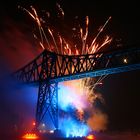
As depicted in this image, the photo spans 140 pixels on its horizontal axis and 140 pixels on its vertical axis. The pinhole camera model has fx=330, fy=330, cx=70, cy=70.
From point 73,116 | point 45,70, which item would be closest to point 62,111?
point 73,116

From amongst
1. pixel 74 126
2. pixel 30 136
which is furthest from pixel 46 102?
pixel 74 126

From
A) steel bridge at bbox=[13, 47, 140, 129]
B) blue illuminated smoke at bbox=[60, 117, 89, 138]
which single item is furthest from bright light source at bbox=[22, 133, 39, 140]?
blue illuminated smoke at bbox=[60, 117, 89, 138]

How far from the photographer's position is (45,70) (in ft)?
159

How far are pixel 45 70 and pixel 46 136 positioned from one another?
982 cm

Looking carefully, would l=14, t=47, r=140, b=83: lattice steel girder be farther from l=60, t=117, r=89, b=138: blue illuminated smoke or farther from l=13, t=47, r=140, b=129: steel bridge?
l=60, t=117, r=89, b=138: blue illuminated smoke

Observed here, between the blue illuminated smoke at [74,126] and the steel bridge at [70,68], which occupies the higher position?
the steel bridge at [70,68]

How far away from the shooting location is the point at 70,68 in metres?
44.7

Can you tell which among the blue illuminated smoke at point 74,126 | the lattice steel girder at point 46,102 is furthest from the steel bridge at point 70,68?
the blue illuminated smoke at point 74,126

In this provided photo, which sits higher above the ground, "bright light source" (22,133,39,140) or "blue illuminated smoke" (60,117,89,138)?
"blue illuminated smoke" (60,117,89,138)

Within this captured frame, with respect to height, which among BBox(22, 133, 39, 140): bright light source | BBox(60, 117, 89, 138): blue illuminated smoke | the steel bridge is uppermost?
the steel bridge

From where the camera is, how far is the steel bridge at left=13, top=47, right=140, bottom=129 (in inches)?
1551

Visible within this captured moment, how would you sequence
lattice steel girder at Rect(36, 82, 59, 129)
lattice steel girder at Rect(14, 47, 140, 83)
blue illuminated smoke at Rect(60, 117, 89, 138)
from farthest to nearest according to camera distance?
blue illuminated smoke at Rect(60, 117, 89, 138)
lattice steel girder at Rect(36, 82, 59, 129)
lattice steel girder at Rect(14, 47, 140, 83)

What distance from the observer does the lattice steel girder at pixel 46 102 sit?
46656 millimetres

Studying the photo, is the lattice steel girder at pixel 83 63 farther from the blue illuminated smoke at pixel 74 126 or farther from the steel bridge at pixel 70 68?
the blue illuminated smoke at pixel 74 126
